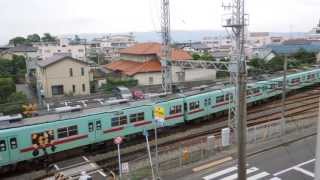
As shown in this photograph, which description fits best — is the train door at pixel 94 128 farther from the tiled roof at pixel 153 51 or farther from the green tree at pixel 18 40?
the green tree at pixel 18 40

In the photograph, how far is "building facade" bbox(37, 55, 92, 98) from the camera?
36531 millimetres

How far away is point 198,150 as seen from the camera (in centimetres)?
1686

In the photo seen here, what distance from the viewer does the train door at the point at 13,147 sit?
15.0 metres

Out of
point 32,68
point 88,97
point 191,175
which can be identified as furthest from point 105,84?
point 191,175

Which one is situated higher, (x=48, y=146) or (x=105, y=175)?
(x=48, y=146)

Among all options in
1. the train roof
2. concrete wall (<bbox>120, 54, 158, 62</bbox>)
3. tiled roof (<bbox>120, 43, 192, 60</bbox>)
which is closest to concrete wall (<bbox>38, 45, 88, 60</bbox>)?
concrete wall (<bbox>120, 54, 158, 62</bbox>)

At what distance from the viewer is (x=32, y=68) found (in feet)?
153

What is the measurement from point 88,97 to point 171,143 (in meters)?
16.6

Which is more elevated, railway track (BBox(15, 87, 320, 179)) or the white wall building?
the white wall building

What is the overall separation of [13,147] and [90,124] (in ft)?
12.4

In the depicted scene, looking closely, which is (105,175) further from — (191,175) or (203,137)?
(203,137)

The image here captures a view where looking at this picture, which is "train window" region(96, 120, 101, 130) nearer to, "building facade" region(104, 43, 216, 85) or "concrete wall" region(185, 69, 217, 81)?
"building facade" region(104, 43, 216, 85)

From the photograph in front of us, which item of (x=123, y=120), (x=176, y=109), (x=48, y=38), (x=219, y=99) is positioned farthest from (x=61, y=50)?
(x=123, y=120)

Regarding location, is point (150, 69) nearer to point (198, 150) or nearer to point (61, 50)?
point (198, 150)
